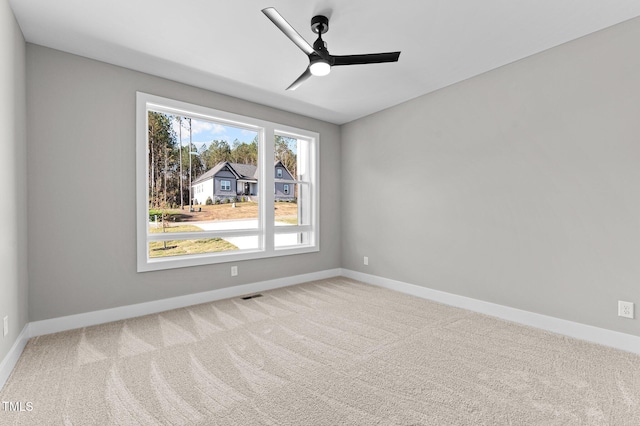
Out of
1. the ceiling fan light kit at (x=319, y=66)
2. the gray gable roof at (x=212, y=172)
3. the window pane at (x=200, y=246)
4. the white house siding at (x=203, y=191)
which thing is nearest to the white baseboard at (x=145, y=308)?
the window pane at (x=200, y=246)

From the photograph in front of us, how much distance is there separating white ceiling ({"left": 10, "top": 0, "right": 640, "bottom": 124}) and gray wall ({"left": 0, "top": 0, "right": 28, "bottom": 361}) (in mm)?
321

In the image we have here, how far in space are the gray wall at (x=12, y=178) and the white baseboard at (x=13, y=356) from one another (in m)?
0.04

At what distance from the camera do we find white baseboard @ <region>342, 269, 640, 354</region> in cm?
239

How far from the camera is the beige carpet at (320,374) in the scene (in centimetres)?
163

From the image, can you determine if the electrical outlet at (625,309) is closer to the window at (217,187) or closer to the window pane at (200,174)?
the window at (217,187)

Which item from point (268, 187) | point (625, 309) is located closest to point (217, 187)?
point (268, 187)

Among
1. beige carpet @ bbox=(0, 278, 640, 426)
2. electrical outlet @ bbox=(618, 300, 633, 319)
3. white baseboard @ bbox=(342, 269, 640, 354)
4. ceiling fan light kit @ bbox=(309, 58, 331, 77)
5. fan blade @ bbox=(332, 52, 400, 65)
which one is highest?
fan blade @ bbox=(332, 52, 400, 65)

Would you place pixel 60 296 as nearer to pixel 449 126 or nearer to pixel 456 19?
pixel 456 19

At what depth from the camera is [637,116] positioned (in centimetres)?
232

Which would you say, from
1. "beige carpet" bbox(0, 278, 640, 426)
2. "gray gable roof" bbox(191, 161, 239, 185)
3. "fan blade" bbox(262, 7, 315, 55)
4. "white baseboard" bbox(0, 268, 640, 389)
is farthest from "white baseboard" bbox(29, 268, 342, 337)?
"fan blade" bbox(262, 7, 315, 55)

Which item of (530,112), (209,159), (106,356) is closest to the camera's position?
(106,356)

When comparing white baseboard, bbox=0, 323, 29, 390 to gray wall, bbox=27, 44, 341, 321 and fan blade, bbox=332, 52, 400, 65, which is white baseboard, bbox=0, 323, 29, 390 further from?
fan blade, bbox=332, 52, 400, 65

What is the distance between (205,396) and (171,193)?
2473mm

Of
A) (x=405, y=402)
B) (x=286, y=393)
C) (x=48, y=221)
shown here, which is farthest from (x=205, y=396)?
(x=48, y=221)
